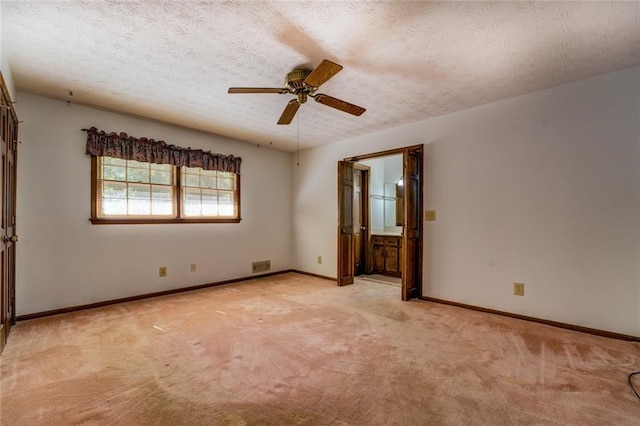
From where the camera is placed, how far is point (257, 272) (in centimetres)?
536

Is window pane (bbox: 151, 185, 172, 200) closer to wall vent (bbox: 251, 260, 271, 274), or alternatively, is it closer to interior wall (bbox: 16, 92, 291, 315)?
interior wall (bbox: 16, 92, 291, 315)

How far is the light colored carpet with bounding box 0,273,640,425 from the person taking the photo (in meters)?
1.70

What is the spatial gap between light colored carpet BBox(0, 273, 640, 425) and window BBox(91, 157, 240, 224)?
1.25m

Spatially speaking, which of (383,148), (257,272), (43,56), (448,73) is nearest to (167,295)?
(257,272)

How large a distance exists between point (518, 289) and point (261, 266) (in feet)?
12.8

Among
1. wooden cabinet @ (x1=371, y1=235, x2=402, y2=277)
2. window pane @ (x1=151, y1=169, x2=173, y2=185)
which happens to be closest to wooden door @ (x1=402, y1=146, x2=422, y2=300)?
wooden cabinet @ (x1=371, y1=235, x2=402, y2=277)

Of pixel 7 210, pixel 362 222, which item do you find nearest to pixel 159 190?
pixel 7 210

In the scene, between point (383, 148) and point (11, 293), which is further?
point (383, 148)

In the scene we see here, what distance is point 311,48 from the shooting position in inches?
91.1

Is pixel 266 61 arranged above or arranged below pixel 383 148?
above

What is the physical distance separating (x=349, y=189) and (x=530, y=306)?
287 centimetres

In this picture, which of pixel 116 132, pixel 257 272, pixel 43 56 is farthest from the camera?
pixel 257 272

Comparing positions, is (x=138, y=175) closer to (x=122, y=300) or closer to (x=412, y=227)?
(x=122, y=300)

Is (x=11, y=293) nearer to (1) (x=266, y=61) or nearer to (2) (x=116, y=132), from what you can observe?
(2) (x=116, y=132)
